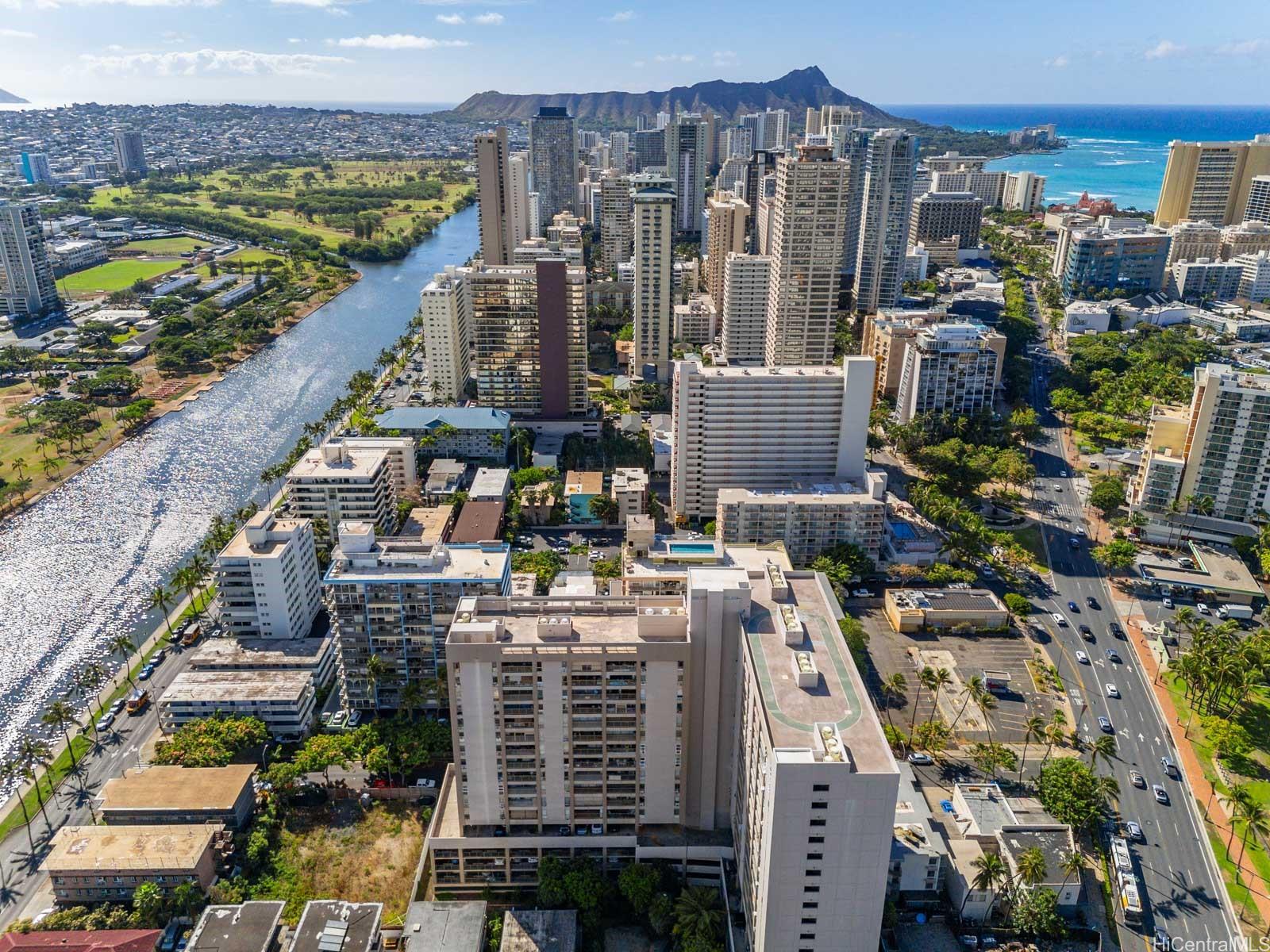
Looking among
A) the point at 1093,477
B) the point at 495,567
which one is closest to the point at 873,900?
the point at 495,567

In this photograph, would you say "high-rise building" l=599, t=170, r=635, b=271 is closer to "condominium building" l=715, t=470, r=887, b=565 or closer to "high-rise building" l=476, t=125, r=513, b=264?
"high-rise building" l=476, t=125, r=513, b=264

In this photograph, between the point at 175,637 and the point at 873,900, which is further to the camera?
the point at 175,637

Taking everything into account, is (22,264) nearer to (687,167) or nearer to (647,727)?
(687,167)

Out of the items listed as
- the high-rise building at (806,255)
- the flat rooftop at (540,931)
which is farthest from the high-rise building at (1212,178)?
the flat rooftop at (540,931)

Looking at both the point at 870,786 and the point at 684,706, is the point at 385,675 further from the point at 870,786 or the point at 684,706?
the point at 870,786

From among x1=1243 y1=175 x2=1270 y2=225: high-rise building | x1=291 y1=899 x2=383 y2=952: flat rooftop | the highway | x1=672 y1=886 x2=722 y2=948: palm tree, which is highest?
x1=1243 y1=175 x2=1270 y2=225: high-rise building

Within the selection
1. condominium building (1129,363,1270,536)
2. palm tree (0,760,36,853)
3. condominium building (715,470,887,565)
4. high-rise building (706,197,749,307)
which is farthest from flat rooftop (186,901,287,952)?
high-rise building (706,197,749,307)
